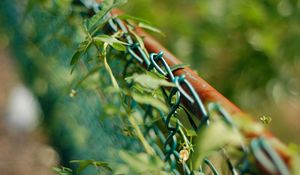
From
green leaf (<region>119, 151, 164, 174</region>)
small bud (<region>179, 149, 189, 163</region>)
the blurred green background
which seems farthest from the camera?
the blurred green background

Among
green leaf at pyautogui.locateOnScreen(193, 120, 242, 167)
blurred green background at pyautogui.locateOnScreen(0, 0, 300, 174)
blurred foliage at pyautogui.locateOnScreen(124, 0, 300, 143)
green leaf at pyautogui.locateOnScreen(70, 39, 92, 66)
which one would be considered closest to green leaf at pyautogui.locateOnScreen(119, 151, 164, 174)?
green leaf at pyautogui.locateOnScreen(193, 120, 242, 167)

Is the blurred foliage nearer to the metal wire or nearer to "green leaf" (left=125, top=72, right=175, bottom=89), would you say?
the metal wire

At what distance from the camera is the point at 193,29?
275cm

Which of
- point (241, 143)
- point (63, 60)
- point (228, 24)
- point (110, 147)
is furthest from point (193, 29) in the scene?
point (241, 143)

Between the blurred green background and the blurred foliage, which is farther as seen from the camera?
the blurred foliage

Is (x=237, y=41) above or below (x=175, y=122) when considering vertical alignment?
below

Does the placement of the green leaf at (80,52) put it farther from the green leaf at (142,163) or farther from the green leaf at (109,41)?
the green leaf at (142,163)

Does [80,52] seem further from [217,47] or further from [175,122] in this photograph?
[217,47]

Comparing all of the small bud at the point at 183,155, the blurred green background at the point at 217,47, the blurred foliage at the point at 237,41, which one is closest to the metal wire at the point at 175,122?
the small bud at the point at 183,155

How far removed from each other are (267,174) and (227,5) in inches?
83.1

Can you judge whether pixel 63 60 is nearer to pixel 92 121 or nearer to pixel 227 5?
pixel 92 121

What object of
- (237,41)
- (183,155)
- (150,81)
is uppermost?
(150,81)

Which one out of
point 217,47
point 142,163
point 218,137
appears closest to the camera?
point 218,137

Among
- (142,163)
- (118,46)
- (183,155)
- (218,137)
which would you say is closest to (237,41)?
(118,46)
